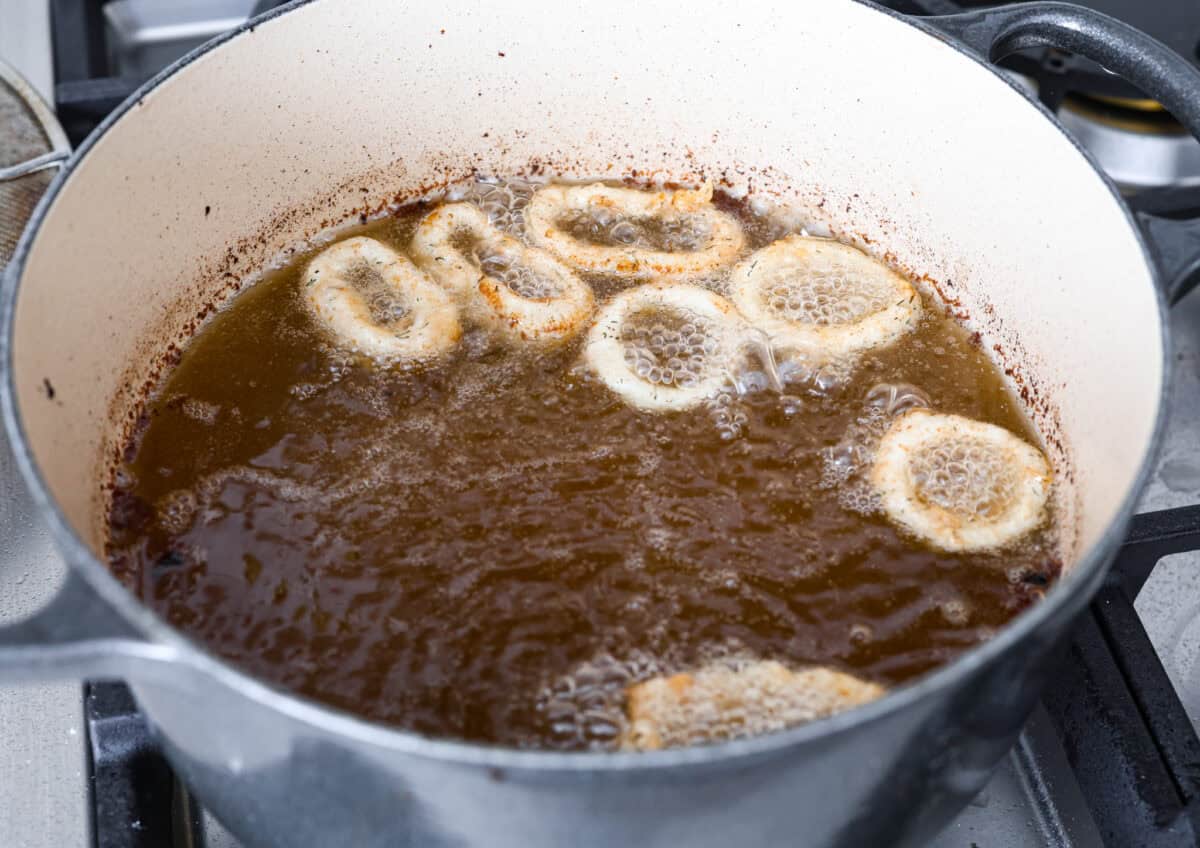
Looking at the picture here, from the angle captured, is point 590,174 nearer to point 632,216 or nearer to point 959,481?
point 632,216

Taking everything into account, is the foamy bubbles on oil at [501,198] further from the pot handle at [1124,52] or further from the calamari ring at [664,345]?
the pot handle at [1124,52]

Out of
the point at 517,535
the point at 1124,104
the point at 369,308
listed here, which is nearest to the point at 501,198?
the point at 369,308

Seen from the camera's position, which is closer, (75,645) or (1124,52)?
(75,645)

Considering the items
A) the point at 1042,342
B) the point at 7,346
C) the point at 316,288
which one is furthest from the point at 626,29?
the point at 7,346

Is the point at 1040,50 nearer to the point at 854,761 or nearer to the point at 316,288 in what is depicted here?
the point at 316,288

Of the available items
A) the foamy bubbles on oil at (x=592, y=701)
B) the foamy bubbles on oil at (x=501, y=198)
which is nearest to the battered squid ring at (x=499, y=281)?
the foamy bubbles on oil at (x=501, y=198)

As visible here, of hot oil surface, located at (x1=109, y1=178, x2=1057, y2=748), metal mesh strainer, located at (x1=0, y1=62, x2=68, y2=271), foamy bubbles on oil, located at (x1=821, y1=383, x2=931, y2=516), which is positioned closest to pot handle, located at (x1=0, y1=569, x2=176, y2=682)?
hot oil surface, located at (x1=109, y1=178, x2=1057, y2=748)
